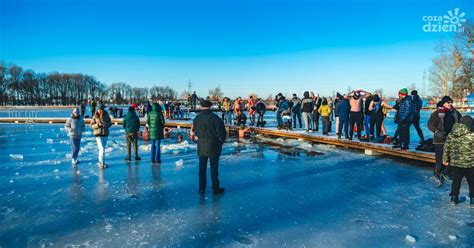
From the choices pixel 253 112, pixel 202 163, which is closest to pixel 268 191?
pixel 202 163

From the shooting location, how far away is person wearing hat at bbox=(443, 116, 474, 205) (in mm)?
4996

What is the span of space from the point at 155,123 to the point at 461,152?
6.71 m

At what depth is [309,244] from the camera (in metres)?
3.80

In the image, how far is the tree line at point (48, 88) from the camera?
286ft

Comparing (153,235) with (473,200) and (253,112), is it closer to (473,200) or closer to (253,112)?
(473,200)

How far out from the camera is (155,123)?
28.2 ft

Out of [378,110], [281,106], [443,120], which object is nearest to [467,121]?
[443,120]

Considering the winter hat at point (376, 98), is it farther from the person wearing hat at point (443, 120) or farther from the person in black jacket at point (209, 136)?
the person in black jacket at point (209, 136)

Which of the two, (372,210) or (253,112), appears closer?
(372,210)

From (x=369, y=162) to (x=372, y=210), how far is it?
447 centimetres

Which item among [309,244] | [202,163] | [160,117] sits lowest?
[309,244]

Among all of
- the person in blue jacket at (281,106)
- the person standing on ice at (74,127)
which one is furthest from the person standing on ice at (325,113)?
the person standing on ice at (74,127)

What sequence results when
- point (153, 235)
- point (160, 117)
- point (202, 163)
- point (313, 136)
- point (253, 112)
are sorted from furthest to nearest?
1. point (253, 112)
2. point (313, 136)
3. point (160, 117)
4. point (202, 163)
5. point (153, 235)

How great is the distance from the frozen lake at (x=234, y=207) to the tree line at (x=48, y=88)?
237 feet
